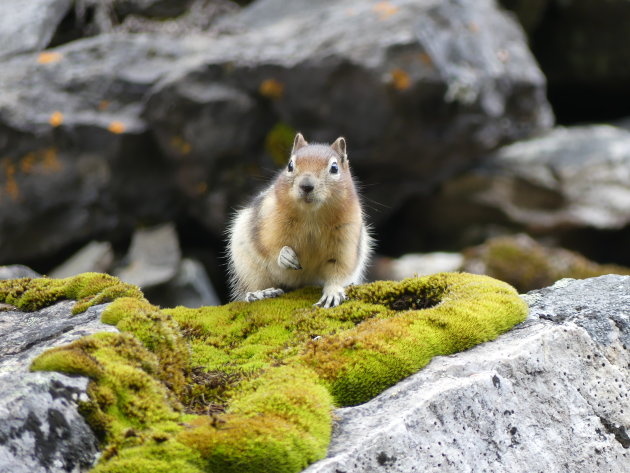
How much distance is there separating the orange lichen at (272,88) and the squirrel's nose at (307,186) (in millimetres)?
7519

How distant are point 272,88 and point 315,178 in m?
7.48

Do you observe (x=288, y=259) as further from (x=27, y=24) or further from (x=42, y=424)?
(x=27, y=24)

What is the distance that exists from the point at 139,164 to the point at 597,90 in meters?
13.5

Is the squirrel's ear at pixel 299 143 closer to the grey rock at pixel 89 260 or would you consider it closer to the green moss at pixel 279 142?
the green moss at pixel 279 142

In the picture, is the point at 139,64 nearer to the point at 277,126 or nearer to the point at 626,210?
the point at 277,126

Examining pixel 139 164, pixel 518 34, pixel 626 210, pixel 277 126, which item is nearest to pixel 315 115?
pixel 277 126

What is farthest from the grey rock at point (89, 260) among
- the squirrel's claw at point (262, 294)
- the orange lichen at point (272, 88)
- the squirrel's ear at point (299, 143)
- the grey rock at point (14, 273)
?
the squirrel's claw at point (262, 294)

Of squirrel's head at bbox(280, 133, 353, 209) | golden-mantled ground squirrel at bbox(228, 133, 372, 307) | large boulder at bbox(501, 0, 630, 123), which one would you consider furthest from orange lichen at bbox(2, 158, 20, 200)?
large boulder at bbox(501, 0, 630, 123)

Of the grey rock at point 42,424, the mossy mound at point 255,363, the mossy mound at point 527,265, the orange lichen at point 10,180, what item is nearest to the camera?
the grey rock at point 42,424

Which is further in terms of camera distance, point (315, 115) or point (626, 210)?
point (626, 210)

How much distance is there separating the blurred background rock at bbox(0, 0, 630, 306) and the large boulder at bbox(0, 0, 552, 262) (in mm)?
30

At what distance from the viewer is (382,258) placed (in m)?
16.9

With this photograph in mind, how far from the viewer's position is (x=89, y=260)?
46.3 ft

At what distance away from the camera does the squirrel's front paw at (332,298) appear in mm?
6805
